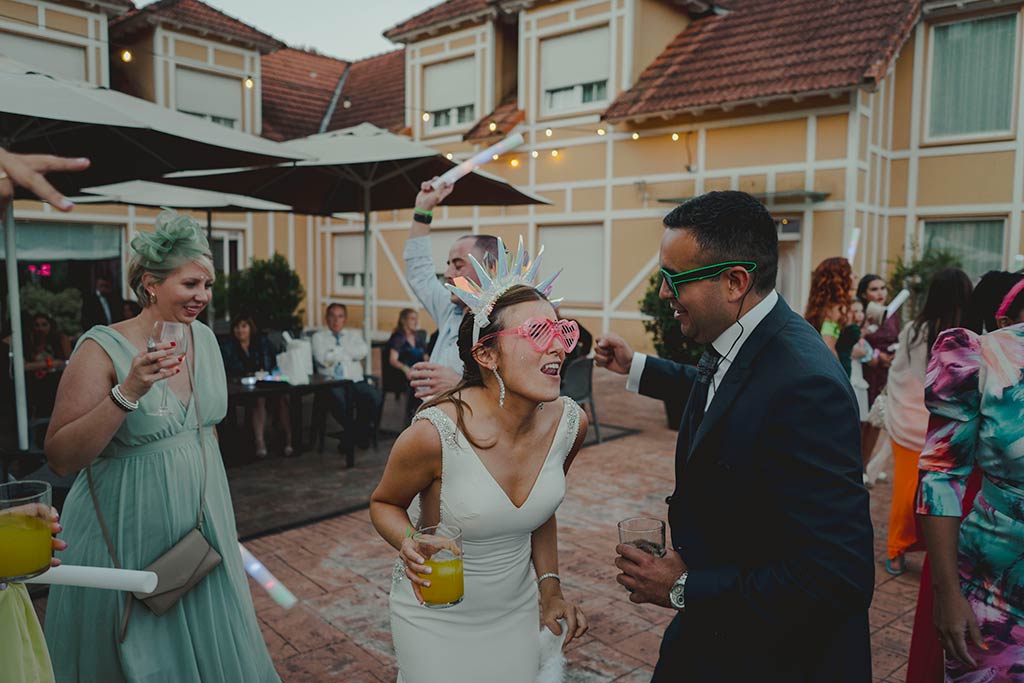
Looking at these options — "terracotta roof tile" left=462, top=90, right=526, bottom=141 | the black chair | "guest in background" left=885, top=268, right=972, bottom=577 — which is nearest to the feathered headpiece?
"guest in background" left=885, top=268, right=972, bottom=577

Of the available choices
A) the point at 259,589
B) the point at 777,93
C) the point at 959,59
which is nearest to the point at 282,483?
the point at 259,589

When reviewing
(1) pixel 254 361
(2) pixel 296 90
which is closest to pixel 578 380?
(1) pixel 254 361

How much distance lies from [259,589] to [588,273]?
1232cm

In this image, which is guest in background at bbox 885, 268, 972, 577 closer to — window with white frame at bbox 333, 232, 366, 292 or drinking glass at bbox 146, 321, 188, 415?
drinking glass at bbox 146, 321, 188, 415

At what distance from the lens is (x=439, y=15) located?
1775 centimetres

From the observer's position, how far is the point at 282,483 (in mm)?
6586

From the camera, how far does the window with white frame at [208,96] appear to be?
689 inches

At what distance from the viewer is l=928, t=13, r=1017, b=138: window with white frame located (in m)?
12.2

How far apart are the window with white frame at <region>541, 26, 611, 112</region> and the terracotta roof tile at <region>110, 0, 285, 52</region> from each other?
24.6ft

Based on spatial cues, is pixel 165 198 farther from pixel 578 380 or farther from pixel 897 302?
pixel 897 302

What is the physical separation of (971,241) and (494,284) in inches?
520

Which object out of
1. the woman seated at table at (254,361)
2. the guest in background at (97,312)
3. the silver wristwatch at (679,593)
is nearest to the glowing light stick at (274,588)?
the silver wristwatch at (679,593)

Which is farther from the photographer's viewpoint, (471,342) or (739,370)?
(471,342)

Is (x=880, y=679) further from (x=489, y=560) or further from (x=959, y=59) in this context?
(x=959, y=59)
